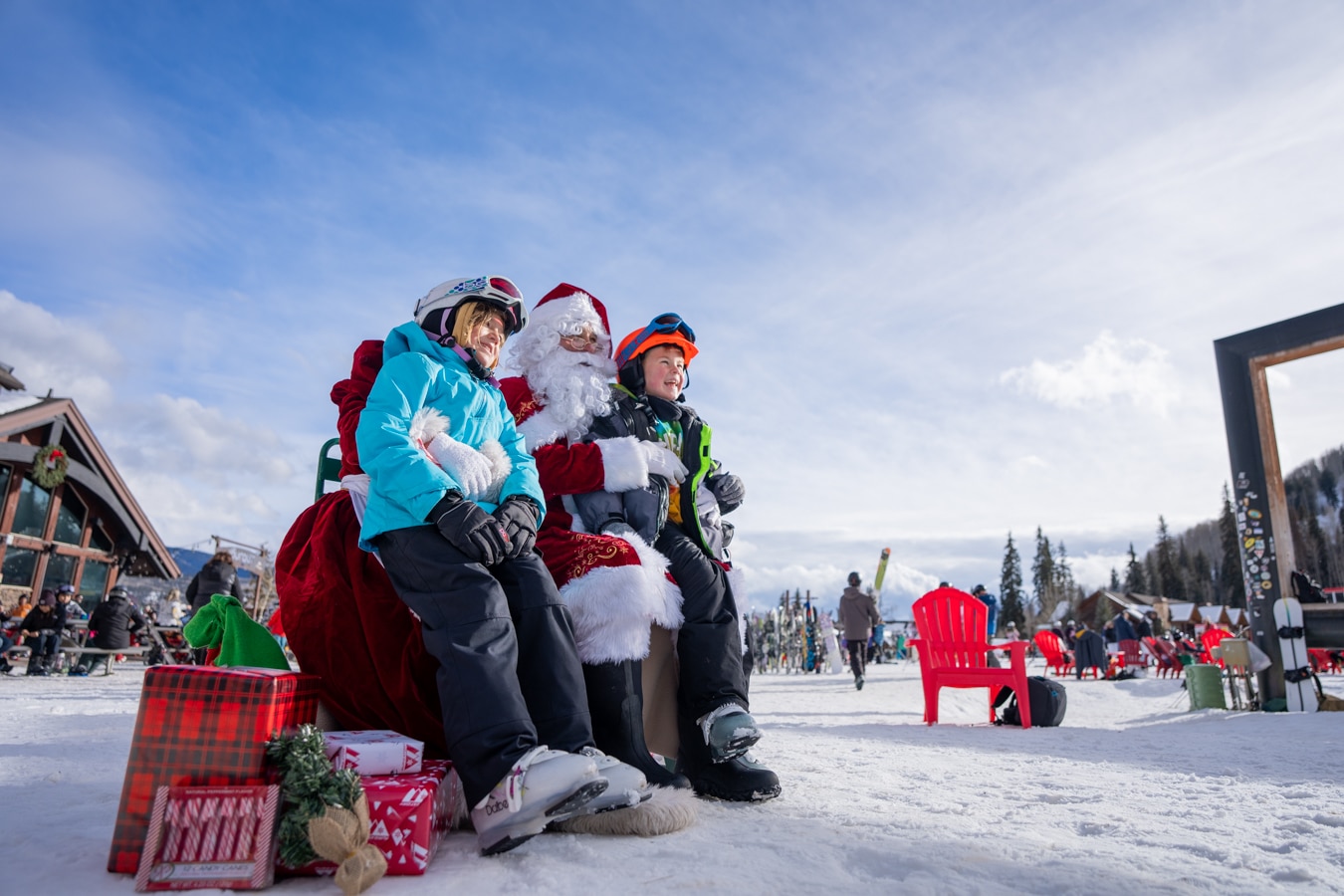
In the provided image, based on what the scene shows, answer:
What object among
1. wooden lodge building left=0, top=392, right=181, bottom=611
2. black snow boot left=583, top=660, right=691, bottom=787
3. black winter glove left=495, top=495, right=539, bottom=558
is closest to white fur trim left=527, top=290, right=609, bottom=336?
black winter glove left=495, top=495, right=539, bottom=558

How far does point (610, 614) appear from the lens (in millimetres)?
2463

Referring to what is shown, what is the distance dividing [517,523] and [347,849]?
37.7 inches

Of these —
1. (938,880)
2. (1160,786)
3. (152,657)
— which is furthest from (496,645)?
(152,657)

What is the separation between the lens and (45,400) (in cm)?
1584

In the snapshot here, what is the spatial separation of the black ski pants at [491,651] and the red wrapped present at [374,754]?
0.10m

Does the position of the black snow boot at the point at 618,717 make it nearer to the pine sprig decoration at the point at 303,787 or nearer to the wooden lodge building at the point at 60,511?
the pine sprig decoration at the point at 303,787

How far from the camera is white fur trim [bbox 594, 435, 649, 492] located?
2871 mm

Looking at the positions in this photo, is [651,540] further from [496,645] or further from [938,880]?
[938,880]

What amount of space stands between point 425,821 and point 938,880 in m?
1.09

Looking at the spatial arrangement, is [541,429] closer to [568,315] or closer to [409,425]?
[568,315]


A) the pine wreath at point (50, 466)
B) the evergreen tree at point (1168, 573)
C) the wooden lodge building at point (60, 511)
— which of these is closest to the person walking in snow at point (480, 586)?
the wooden lodge building at point (60, 511)

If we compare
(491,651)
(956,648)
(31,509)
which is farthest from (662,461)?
(31,509)

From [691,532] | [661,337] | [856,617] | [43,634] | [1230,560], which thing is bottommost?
[43,634]

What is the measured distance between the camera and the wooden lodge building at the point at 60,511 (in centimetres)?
1563
